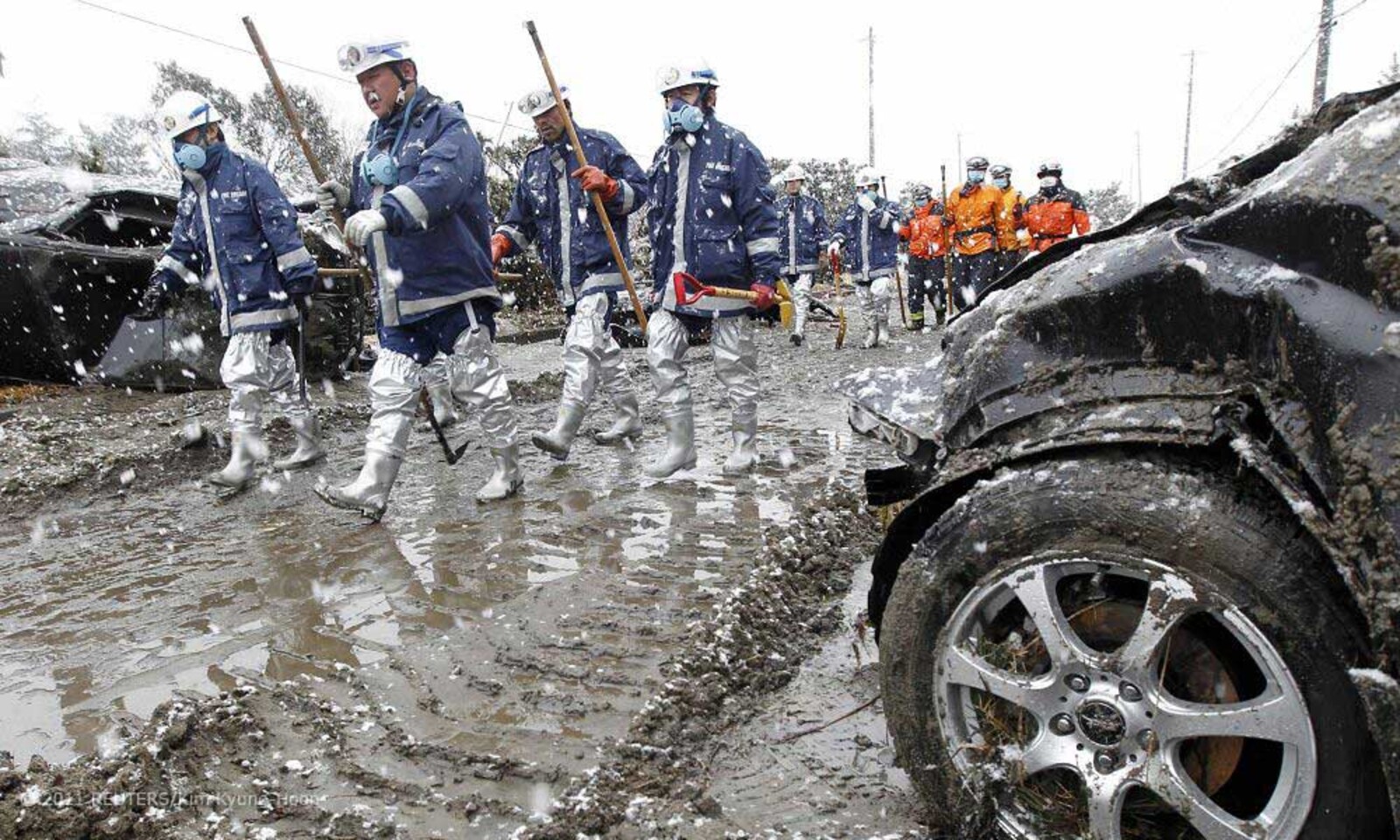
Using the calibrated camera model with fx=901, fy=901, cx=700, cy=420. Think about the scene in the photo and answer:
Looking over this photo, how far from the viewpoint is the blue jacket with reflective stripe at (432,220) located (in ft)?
13.2

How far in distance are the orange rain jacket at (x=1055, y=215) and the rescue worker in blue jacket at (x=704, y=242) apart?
22.8ft

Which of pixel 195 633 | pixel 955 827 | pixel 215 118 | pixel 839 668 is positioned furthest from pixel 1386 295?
pixel 215 118

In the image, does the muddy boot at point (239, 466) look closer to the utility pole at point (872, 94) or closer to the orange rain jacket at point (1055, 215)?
the orange rain jacket at point (1055, 215)

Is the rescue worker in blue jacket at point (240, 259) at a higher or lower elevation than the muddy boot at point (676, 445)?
higher

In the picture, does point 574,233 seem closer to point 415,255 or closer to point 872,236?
point 415,255

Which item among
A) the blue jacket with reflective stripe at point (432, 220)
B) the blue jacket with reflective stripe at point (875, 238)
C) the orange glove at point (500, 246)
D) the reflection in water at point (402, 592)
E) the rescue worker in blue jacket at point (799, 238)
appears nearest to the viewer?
the reflection in water at point (402, 592)

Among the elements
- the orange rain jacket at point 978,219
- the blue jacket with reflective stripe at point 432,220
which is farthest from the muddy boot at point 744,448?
the orange rain jacket at point 978,219

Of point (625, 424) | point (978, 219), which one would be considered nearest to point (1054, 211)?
point (978, 219)

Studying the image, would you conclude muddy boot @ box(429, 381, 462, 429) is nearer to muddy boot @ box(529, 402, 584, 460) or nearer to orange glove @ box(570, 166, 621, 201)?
muddy boot @ box(529, 402, 584, 460)

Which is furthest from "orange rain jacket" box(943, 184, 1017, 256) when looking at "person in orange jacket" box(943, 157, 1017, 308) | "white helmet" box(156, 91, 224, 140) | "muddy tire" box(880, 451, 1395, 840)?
"muddy tire" box(880, 451, 1395, 840)

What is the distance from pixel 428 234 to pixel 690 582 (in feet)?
6.94

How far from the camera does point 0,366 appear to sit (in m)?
7.28

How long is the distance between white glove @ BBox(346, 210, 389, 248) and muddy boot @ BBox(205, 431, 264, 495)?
2015 millimetres

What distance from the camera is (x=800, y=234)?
39.0ft
